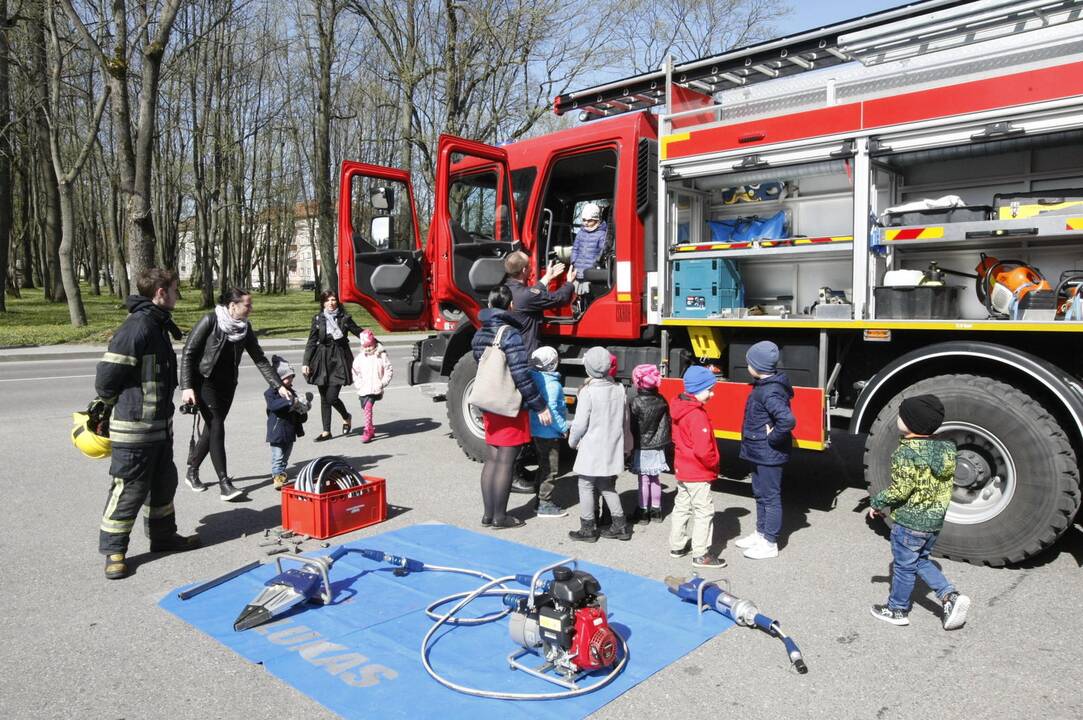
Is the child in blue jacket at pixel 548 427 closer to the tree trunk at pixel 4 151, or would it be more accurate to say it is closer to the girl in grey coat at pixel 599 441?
the girl in grey coat at pixel 599 441

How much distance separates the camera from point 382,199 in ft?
24.6

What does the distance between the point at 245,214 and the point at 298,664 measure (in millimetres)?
43920

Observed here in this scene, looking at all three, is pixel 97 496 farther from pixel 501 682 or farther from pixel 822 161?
pixel 822 161

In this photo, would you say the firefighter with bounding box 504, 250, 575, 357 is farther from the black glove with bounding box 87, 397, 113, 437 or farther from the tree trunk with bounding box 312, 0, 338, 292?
the tree trunk with bounding box 312, 0, 338, 292

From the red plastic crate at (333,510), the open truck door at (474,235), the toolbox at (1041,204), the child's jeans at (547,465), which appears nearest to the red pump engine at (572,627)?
the red plastic crate at (333,510)

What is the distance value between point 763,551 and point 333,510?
9.39 ft

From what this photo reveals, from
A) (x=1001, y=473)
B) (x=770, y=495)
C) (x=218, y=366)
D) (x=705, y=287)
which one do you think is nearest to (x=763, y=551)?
(x=770, y=495)

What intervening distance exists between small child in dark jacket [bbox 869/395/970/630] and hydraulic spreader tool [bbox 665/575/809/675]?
70 centimetres

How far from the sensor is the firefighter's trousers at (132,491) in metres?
4.75

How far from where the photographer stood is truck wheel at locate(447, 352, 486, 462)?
25.1ft

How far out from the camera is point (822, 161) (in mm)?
5621

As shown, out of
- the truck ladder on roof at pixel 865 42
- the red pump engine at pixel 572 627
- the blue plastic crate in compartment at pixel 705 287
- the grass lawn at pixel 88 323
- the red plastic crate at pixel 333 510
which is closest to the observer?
the red pump engine at pixel 572 627

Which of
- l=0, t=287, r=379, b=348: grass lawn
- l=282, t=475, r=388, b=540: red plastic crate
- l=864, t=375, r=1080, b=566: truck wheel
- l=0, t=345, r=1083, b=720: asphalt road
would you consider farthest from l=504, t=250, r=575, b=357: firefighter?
l=0, t=287, r=379, b=348: grass lawn

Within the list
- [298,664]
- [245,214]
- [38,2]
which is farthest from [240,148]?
[298,664]
